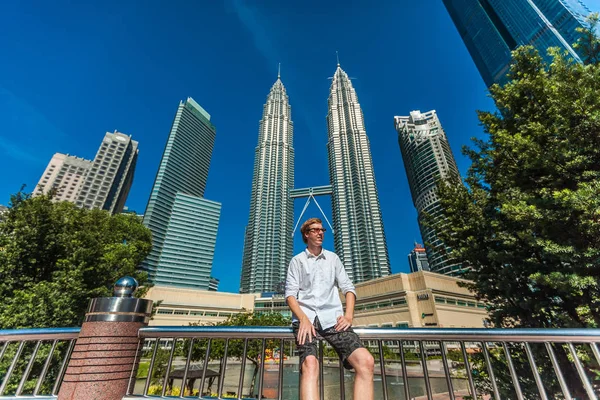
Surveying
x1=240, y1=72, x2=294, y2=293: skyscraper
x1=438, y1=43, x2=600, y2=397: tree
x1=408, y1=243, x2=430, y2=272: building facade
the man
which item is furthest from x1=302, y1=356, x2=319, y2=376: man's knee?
x1=408, y1=243, x2=430, y2=272: building facade

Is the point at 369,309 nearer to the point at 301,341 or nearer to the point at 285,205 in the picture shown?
the point at 301,341

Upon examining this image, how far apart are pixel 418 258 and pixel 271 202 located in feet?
343

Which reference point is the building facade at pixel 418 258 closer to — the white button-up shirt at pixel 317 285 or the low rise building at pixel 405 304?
the low rise building at pixel 405 304

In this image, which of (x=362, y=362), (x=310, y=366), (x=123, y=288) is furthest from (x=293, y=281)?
(x=123, y=288)

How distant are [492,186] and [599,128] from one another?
3.00 metres

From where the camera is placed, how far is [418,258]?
164 m

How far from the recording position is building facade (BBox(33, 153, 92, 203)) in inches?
3856

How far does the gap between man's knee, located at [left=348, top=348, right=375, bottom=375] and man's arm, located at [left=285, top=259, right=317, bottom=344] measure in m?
0.37

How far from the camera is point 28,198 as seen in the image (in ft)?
44.2

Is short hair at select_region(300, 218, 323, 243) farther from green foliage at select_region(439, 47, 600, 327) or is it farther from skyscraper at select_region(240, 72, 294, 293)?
skyscraper at select_region(240, 72, 294, 293)

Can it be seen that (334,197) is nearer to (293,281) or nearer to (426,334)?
(426,334)

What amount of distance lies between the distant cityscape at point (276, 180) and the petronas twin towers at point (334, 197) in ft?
1.60

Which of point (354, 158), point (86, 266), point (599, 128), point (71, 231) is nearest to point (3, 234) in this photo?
point (71, 231)

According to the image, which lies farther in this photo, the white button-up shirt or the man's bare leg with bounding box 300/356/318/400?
the white button-up shirt
